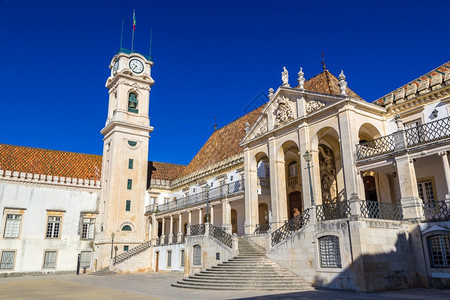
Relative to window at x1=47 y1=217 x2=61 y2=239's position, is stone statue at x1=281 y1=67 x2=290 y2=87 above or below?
above

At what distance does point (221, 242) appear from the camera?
2091 cm

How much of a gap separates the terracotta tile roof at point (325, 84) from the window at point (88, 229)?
24.5m

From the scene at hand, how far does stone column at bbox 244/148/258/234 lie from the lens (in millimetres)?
23875

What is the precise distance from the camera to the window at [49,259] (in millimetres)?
33688

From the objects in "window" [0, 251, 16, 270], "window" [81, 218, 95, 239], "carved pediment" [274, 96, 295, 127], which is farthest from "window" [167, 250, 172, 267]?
"carved pediment" [274, 96, 295, 127]

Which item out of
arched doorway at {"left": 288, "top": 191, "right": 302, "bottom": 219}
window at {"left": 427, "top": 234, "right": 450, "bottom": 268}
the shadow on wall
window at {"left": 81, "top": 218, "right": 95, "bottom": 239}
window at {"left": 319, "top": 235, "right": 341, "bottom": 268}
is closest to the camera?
the shadow on wall

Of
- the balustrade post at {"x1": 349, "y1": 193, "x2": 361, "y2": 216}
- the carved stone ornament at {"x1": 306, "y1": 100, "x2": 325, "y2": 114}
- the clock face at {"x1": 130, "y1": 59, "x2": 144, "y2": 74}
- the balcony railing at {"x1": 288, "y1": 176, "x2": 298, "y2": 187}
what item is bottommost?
the balustrade post at {"x1": 349, "y1": 193, "x2": 361, "y2": 216}

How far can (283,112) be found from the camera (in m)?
22.8

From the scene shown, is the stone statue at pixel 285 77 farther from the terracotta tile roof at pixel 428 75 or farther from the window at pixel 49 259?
the window at pixel 49 259

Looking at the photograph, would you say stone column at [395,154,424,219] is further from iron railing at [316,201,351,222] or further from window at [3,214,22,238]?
window at [3,214,22,238]

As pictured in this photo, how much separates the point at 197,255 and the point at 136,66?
2467cm

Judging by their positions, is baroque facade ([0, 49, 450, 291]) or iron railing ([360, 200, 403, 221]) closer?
baroque facade ([0, 49, 450, 291])

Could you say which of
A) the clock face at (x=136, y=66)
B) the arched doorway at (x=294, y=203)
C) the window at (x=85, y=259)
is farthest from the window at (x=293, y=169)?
the clock face at (x=136, y=66)

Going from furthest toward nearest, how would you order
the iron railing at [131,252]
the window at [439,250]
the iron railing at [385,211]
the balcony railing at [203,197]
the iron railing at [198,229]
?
the iron railing at [131,252] < the balcony railing at [203,197] < the iron railing at [198,229] < the iron railing at [385,211] < the window at [439,250]
